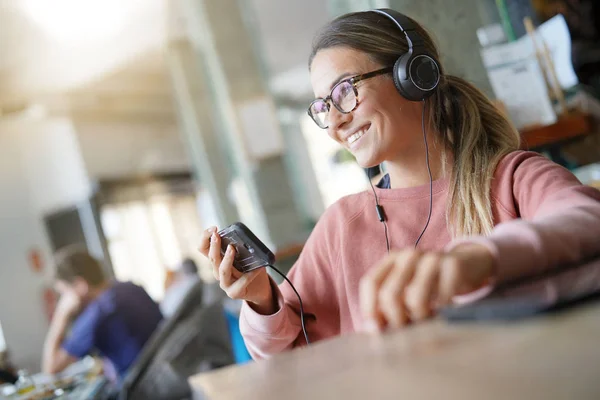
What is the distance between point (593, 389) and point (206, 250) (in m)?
0.81

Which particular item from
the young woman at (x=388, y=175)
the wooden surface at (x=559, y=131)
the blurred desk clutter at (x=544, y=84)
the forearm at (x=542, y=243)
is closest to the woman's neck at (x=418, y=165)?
the young woman at (x=388, y=175)

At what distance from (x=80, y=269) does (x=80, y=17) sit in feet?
11.8

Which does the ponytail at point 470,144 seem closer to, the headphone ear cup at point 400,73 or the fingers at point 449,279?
the headphone ear cup at point 400,73

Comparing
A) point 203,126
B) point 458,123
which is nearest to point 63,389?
point 458,123

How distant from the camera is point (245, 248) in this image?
0.97m

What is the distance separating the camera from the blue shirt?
2.78 meters

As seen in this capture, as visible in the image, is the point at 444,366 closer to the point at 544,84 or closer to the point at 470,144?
the point at 470,144

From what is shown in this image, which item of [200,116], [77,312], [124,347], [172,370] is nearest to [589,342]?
[172,370]

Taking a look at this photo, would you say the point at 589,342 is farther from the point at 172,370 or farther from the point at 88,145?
the point at 88,145

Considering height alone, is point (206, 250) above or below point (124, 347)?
above

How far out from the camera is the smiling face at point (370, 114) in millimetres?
1075

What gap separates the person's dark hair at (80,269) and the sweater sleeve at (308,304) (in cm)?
221

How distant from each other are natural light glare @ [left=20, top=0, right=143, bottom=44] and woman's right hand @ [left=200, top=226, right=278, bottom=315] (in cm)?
515

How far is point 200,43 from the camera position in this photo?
5.07 meters
